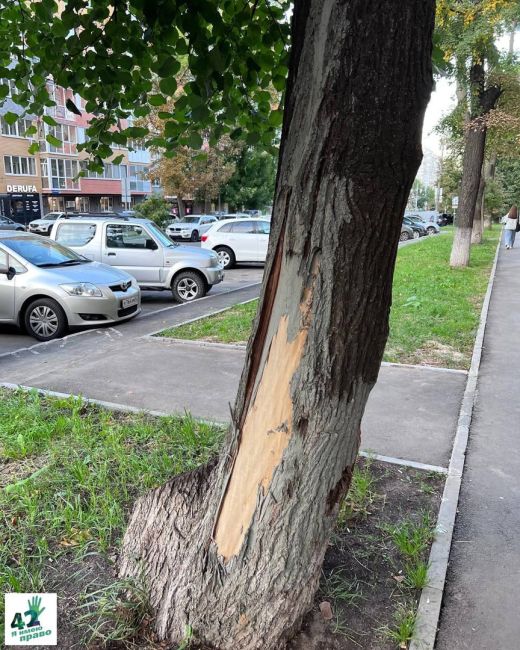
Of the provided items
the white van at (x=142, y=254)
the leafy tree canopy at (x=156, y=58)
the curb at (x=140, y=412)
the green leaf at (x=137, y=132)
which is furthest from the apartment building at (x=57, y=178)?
the green leaf at (x=137, y=132)

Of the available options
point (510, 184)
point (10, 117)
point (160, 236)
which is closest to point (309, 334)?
point (10, 117)

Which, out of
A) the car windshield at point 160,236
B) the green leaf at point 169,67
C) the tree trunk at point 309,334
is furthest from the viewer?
the car windshield at point 160,236

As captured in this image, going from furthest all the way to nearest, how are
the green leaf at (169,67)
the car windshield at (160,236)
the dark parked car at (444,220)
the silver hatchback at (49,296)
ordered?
the dark parked car at (444,220) → the car windshield at (160,236) → the silver hatchback at (49,296) → the green leaf at (169,67)

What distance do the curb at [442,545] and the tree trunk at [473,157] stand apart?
36.6 feet

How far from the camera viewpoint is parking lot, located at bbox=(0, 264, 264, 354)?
834cm

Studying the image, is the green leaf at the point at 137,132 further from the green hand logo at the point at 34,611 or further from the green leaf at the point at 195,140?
the green hand logo at the point at 34,611

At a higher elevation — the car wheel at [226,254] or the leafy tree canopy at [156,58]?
the leafy tree canopy at [156,58]

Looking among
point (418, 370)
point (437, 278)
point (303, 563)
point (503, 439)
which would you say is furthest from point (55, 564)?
point (437, 278)

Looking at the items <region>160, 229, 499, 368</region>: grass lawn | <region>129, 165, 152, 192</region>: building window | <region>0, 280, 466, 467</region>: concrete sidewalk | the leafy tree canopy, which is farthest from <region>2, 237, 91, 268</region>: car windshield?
<region>129, 165, 152, 192</region>: building window

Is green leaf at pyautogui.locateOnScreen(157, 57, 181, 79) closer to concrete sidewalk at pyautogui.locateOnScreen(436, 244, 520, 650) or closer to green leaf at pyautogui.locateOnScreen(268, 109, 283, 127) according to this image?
green leaf at pyautogui.locateOnScreen(268, 109, 283, 127)

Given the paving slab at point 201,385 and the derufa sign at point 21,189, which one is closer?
the paving slab at point 201,385

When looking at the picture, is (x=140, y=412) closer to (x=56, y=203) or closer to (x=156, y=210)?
(x=156, y=210)

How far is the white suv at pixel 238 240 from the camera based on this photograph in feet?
60.4

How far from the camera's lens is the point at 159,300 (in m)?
12.5
